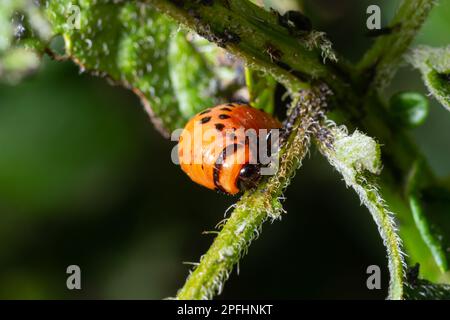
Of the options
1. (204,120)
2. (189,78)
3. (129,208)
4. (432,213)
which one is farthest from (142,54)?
(129,208)

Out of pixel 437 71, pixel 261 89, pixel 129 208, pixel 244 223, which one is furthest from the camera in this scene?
pixel 129 208

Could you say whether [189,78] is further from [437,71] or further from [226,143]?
[437,71]

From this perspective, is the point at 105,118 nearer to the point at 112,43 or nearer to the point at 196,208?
the point at 196,208

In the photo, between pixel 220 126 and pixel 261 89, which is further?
pixel 261 89

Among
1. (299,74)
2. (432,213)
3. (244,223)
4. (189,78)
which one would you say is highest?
(189,78)

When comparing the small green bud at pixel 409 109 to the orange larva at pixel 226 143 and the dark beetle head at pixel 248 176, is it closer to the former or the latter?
the orange larva at pixel 226 143

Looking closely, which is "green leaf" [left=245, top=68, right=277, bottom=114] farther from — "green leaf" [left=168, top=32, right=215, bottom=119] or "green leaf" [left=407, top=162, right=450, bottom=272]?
"green leaf" [left=407, top=162, right=450, bottom=272]
